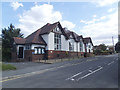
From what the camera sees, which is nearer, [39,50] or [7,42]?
[39,50]

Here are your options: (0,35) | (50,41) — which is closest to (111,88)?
(50,41)

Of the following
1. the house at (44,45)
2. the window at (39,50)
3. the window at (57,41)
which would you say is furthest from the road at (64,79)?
the window at (57,41)

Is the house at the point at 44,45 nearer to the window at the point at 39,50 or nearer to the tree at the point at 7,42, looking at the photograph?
the window at the point at 39,50

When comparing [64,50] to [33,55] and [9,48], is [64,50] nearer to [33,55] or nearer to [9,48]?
[33,55]

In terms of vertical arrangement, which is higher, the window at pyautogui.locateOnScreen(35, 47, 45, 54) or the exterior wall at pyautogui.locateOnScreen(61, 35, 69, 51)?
the exterior wall at pyautogui.locateOnScreen(61, 35, 69, 51)

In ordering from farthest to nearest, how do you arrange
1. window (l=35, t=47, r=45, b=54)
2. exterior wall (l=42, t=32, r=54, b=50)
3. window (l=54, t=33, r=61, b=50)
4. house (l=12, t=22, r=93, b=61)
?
window (l=54, t=33, r=61, b=50), exterior wall (l=42, t=32, r=54, b=50), window (l=35, t=47, r=45, b=54), house (l=12, t=22, r=93, b=61)

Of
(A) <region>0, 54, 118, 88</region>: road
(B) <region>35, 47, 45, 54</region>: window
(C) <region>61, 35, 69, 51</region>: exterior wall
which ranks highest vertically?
(C) <region>61, 35, 69, 51</region>: exterior wall

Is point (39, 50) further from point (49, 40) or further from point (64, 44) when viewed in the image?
point (64, 44)

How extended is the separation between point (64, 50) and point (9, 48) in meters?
14.4

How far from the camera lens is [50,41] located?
24.1 m

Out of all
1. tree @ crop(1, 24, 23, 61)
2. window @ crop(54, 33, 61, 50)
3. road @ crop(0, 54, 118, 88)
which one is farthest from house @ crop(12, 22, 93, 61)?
road @ crop(0, 54, 118, 88)

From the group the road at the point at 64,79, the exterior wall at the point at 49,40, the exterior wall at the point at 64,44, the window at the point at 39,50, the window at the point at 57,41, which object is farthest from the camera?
the exterior wall at the point at 64,44

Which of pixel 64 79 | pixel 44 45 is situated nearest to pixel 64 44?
pixel 44 45

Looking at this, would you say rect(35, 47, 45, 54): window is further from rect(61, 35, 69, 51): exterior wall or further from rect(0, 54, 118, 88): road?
rect(0, 54, 118, 88): road
